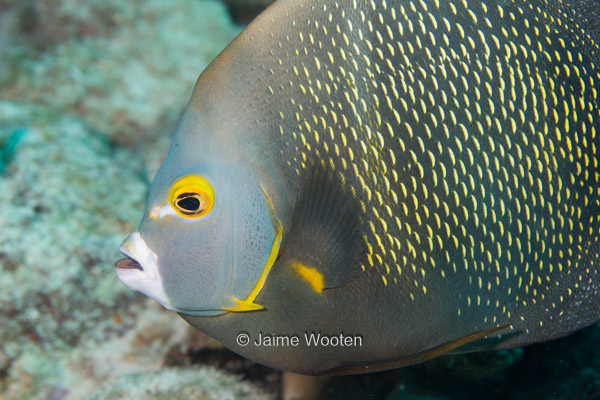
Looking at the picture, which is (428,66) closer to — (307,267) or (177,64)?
Answer: (307,267)

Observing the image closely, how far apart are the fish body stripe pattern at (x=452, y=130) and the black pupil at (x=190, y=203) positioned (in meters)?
0.35

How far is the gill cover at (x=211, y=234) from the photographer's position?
60.4 inches

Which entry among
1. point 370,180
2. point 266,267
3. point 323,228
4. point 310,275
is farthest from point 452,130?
point 266,267

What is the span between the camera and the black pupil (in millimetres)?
1534

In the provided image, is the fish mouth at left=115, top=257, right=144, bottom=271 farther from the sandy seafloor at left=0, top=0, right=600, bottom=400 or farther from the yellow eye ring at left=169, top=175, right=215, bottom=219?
the sandy seafloor at left=0, top=0, right=600, bottom=400

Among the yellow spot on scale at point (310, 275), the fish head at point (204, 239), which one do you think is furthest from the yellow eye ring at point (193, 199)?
the yellow spot on scale at point (310, 275)

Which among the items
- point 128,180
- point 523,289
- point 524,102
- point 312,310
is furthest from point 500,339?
point 128,180

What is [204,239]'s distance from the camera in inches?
60.3

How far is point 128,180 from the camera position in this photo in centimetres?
400

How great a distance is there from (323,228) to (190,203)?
19.8 inches

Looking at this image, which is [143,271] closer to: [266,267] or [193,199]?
[193,199]

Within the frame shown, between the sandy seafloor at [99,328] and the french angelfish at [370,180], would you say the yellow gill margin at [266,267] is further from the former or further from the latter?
the sandy seafloor at [99,328]

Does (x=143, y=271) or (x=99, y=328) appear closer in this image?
Result: (x=143, y=271)

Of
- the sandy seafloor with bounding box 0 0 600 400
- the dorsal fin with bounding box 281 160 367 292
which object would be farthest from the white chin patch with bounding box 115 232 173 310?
the sandy seafloor with bounding box 0 0 600 400
